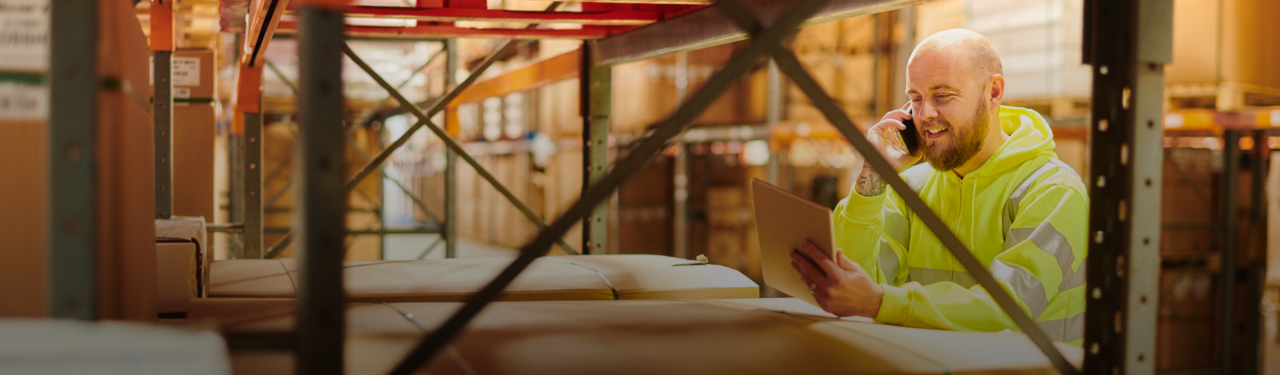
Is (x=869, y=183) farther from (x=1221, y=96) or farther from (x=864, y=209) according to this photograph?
(x=1221, y=96)

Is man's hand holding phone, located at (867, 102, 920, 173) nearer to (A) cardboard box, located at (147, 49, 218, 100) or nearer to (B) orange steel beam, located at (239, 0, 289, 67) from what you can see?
(B) orange steel beam, located at (239, 0, 289, 67)

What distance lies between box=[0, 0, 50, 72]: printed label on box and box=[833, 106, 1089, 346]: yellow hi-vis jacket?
5.55 ft

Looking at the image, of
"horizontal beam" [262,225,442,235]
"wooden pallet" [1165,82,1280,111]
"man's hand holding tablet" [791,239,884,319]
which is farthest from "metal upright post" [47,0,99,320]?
"wooden pallet" [1165,82,1280,111]

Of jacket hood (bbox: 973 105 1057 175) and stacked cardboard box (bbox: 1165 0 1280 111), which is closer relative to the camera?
jacket hood (bbox: 973 105 1057 175)

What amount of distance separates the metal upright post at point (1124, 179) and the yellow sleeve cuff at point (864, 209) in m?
0.94

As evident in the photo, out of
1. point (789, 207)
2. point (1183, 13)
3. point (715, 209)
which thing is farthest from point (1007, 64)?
point (789, 207)

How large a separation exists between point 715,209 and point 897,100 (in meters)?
2.18

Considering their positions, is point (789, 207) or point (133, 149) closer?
point (133, 149)

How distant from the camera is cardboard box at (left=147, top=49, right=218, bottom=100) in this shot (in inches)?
195

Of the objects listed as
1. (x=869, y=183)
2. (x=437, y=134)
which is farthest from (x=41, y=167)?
(x=437, y=134)

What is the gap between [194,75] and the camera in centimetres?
504

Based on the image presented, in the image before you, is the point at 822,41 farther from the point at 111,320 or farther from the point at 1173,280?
the point at 111,320

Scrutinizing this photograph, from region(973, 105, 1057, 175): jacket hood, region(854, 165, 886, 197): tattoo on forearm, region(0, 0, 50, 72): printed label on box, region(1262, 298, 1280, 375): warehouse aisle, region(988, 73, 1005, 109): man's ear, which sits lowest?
region(1262, 298, 1280, 375): warehouse aisle

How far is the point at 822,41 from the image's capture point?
854cm
